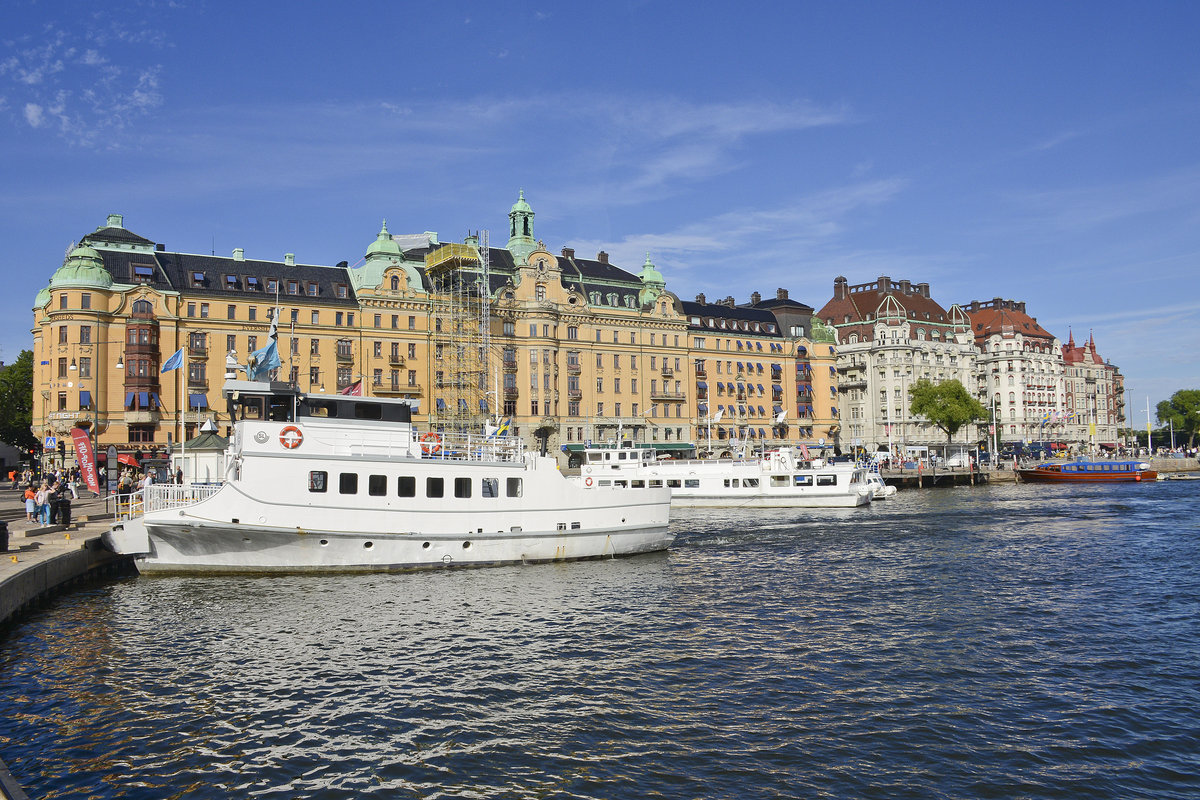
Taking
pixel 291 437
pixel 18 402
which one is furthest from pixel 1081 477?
pixel 18 402

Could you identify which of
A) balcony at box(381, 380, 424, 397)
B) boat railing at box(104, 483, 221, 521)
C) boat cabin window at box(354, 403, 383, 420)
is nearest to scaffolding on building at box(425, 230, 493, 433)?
balcony at box(381, 380, 424, 397)

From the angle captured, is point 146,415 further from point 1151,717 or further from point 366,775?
point 1151,717

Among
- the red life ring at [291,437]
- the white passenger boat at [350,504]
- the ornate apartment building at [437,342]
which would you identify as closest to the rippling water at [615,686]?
the white passenger boat at [350,504]

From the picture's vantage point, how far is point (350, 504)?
36.6m

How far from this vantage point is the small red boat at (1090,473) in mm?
113750

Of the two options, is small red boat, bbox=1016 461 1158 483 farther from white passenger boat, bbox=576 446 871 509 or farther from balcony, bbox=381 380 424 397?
balcony, bbox=381 380 424 397

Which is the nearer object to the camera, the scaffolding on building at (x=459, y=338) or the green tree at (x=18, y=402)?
the scaffolding on building at (x=459, y=338)

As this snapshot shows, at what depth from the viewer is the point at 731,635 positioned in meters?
27.4

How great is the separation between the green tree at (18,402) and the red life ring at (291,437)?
10147cm

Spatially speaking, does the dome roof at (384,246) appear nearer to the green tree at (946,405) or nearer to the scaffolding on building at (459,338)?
the scaffolding on building at (459,338)

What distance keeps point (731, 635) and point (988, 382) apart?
166 meters

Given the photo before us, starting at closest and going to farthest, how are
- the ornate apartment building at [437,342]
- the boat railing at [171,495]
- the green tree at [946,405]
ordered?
the boat railing at [171,495] < the ornate apartment building at [437,342] < the green tree at [946,405]

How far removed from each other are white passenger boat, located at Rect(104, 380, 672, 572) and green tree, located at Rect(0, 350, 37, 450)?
9510 cm

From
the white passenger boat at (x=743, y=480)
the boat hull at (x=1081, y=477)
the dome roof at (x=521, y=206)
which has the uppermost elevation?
the dome roof at (x=521, y=206)
